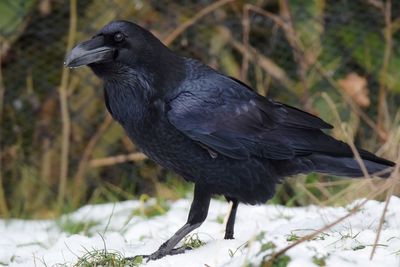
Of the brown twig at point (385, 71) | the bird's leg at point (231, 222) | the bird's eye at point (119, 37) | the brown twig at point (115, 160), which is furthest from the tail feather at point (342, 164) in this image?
the brown twig at point (115, 160)

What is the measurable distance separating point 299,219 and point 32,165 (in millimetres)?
2396

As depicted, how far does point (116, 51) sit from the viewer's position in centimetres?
402

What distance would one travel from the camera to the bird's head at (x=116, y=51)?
396 centimetres

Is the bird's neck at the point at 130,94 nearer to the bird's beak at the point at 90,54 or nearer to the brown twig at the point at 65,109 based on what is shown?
the bird's beak at the point at 90,54

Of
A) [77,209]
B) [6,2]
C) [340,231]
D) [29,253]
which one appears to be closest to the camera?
[340,231]

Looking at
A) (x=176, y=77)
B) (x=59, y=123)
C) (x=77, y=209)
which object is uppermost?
(x=176, y=77)

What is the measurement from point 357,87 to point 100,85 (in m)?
1.73

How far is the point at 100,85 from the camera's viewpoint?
6.39 metres

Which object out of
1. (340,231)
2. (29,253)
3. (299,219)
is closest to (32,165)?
(29,253)

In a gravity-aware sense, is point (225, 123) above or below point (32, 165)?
above

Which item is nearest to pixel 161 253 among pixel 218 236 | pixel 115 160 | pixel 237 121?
pixel 218 236

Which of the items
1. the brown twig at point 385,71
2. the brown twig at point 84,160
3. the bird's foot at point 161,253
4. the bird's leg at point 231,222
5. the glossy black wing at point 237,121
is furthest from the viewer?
the brown twig at point 84,160

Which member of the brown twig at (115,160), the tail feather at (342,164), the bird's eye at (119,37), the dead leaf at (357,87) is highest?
the bird's eye at (119,37)

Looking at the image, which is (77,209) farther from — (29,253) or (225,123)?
(225,123)
